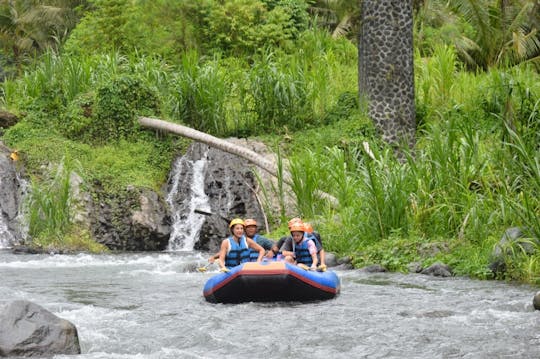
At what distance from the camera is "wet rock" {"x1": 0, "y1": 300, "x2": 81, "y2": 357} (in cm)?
620

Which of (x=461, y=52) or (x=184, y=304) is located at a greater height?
(x=461, y=52)

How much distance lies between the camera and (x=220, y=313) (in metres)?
Result: 8.27

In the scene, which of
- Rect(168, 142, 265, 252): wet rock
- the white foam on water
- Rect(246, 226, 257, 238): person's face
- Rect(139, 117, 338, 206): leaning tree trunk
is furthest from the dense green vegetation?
Rect(246, 226, 257, 238): person's face

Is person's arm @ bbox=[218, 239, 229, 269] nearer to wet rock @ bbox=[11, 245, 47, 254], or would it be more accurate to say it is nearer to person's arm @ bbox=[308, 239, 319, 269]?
person's arm @ bbox=[308, 239, 319, 269]

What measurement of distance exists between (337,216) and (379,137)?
530cm

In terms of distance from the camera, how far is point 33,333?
20.7 ft

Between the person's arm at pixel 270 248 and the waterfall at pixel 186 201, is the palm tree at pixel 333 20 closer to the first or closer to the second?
the waterfall at pixel 186 201

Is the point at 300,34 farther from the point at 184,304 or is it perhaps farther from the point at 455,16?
the point at 184,304

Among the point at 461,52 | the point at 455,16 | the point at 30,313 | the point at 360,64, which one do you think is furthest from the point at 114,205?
the point at 455,16

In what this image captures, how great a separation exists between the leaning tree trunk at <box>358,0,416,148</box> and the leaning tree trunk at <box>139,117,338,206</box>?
11.0 ft

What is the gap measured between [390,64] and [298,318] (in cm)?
1031

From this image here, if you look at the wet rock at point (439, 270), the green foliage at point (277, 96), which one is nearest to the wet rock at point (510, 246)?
the wet rock at point (439, 270)

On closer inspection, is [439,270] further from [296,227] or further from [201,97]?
[201,97]

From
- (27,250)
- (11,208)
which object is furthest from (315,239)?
(11,208)
